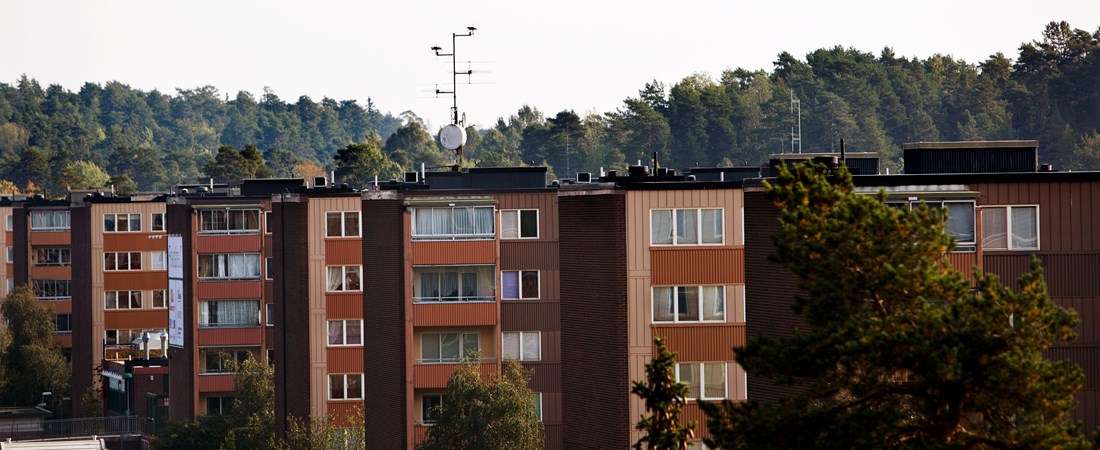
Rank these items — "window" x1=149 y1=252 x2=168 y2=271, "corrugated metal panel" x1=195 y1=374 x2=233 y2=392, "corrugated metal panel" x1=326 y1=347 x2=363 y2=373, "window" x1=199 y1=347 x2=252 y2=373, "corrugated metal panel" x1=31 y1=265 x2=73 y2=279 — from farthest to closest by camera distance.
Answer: "corrugated metal panel" x1=31 y1=265 x2=73 y2=279
"window" x1=149 y1=252 x2=168 y2=271
"window" x1=199 y1=347 x2=252 y2=373
"corrugated metal panel" x1=195 y1=374 x2=233 y2=392
"corrugated metal panel" x1=326 y1=347 x2=363 y2=373

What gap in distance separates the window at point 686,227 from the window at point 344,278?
2427cm

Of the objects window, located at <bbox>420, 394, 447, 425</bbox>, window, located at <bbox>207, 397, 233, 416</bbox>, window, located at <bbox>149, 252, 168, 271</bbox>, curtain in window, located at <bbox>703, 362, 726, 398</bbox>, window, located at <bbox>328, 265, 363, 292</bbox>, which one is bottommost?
window, located at <bbox>207, 397, 233, 416</bbox>

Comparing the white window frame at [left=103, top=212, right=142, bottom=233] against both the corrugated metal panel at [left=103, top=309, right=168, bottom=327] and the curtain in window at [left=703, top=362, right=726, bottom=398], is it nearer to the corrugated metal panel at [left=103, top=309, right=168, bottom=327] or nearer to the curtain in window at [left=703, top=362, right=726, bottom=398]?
the corrugated metal panel at [left=103, top=309, right=168, bottom=327]

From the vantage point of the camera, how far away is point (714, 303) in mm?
48562

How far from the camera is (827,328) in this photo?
27922mm

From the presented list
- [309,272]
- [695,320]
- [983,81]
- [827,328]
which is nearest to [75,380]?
[309,272]

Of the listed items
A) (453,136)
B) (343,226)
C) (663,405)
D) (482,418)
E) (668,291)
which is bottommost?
(482,418)

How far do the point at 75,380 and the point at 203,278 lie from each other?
2477 centimetres

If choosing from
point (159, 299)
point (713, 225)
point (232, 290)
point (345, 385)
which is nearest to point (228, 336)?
point (232, 290)

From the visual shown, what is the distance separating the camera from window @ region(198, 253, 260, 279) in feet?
292

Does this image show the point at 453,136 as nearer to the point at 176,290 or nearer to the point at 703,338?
the point at 703,338

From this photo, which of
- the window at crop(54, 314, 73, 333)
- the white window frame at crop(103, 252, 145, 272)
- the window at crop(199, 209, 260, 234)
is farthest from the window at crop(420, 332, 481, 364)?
the window at crop(54, 314, 73, 333)

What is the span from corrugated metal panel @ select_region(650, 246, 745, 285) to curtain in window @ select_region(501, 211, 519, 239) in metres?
14.9

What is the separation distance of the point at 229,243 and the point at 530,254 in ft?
97.5
